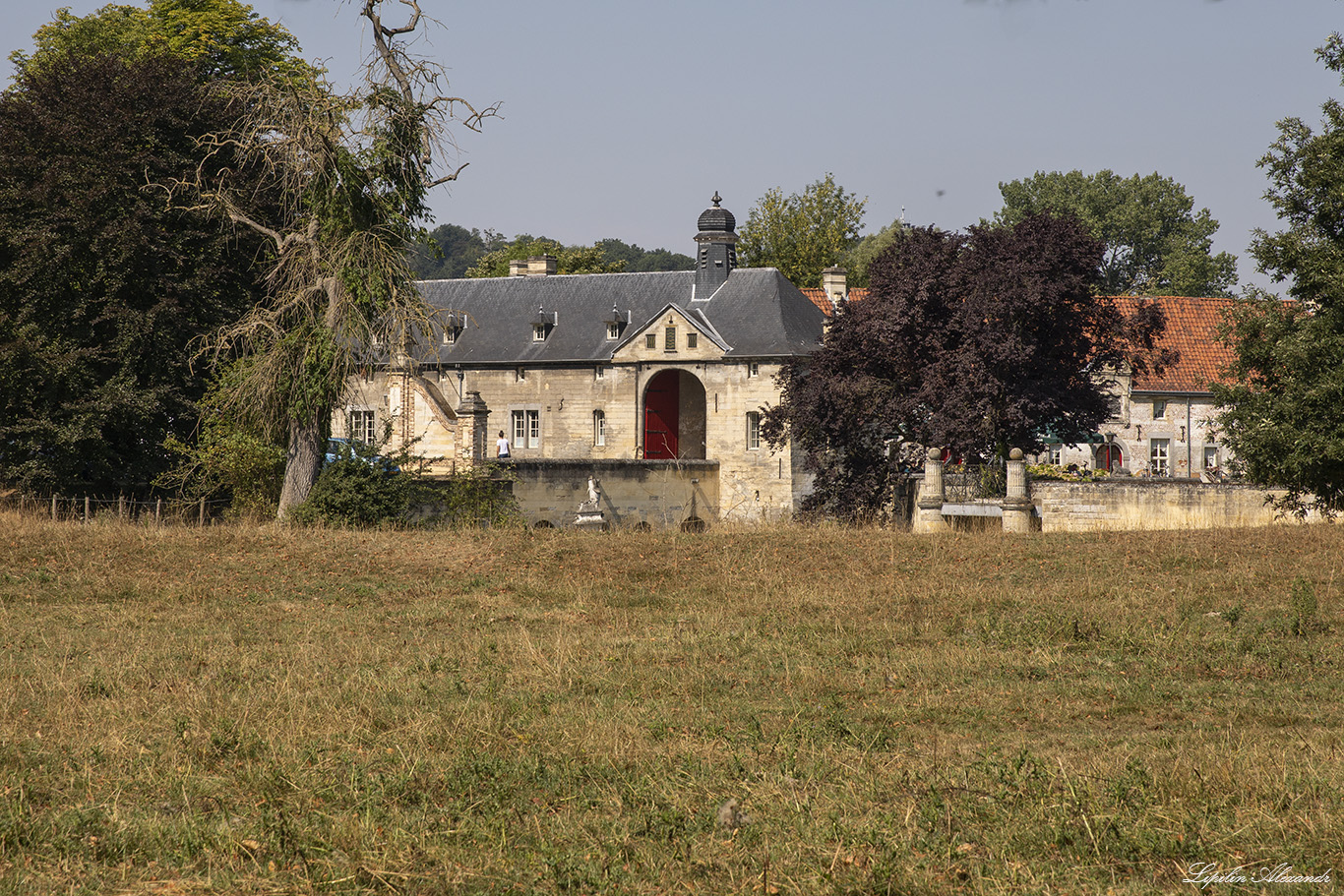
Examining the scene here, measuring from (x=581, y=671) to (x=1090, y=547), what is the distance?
9754 mm

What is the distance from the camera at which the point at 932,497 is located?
24359mm

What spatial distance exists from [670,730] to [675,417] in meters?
38.7

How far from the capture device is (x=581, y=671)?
9.31 m

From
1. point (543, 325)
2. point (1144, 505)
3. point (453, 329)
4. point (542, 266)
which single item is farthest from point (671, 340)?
point (1144, 505)

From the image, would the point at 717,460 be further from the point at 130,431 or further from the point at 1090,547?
the point at 1090,547

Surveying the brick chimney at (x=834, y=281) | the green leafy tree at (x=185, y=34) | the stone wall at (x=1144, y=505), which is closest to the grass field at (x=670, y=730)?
the stone wall at (x=1144, y=505)

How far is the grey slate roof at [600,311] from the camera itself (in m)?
43.0

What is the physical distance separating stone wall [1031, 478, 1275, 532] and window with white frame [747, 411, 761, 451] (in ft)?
62.1

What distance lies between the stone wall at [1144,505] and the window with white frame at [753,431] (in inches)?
745

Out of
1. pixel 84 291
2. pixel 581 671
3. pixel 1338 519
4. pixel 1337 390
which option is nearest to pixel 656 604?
pixel 581 671

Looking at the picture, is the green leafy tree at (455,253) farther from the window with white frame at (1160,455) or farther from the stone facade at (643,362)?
the window with white frame at (1160,455)

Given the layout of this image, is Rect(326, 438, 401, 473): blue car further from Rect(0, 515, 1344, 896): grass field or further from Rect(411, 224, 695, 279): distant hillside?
Rect(411, 224, 695, 279): distant hillside

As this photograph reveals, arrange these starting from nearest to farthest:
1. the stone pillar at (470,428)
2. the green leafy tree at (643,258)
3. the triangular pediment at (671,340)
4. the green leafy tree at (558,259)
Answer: the stone pillar at (470,428)
the triangular pediment at (671,340)
the green leafy tree at (558,259)
the green leafy tree at (643,258)

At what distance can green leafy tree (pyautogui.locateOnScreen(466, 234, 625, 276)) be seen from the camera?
57344mm
